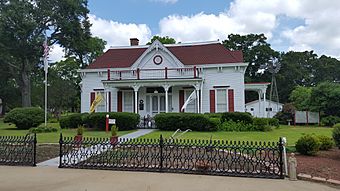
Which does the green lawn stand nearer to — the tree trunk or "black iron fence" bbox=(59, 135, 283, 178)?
"black iron fence" bbox=(59, 135, 283, 178)

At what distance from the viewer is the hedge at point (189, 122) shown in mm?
19312

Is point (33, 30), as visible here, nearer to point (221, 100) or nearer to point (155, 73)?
point (155, 73)

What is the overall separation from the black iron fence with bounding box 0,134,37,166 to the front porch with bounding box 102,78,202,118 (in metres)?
14.2

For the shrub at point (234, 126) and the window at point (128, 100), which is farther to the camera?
the window at point (128, 100)

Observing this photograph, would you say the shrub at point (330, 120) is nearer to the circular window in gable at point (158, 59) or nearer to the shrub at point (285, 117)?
the shrub at point (285, 117)

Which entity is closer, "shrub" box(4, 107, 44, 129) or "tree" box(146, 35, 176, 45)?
"shrub" box(4, 107, 44, 129)

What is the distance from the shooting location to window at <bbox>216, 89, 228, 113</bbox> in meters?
24.6

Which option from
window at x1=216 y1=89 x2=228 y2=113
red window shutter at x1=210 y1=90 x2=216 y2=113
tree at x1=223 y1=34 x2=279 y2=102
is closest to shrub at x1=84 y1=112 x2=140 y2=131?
red window shutter at x1=210 y1=90 x2=216 y2=113

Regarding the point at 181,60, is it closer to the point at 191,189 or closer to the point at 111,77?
the point at 111,77

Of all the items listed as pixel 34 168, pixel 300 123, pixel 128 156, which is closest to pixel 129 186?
pixel 128 156

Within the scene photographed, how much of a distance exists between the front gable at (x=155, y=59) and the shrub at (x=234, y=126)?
7871 mm

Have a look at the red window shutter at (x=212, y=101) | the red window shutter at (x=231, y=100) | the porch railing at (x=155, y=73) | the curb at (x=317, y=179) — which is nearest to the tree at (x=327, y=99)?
the red window shutter at (x=231, y=100)

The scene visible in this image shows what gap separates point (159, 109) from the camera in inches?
1018

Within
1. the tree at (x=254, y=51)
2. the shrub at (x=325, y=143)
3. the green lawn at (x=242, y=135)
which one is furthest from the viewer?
the tree at (x=254, y=51)
